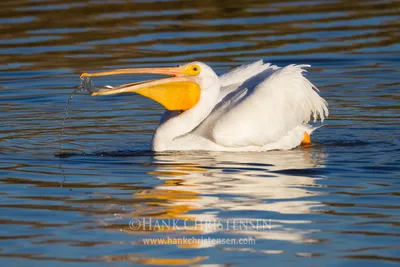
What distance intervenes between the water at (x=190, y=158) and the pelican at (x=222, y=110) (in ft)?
0.52

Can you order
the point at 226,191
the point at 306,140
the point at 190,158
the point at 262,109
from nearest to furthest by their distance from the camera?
the point at 226,191
the point at 190,158
the point at 262,109
the point at 306,140

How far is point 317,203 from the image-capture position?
6.75 m

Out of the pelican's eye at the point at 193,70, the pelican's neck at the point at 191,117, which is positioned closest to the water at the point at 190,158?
the pelican's neck at the point at 191,117

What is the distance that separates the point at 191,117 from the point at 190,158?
52 centimetres

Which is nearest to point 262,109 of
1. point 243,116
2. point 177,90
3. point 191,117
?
point 243,116

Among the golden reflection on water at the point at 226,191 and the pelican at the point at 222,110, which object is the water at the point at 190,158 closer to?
the golden reflection on water at the point at 226,191

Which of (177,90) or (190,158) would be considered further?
(177,90)

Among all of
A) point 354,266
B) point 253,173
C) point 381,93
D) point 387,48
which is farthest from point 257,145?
point 387,48

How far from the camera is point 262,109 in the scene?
344 inches

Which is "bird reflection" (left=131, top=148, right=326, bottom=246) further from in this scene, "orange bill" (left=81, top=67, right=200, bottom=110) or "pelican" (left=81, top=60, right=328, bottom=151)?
"orange bill" (left=81, top=67, right=200, bottom=110)

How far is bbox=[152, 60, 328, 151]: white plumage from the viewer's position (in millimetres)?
8578

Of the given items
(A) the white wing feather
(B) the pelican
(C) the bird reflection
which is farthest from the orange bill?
(C) the bird reflection

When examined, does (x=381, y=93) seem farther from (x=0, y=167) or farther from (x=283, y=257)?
(x=283, y=257)

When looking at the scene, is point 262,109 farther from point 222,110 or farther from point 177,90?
point 177,90
